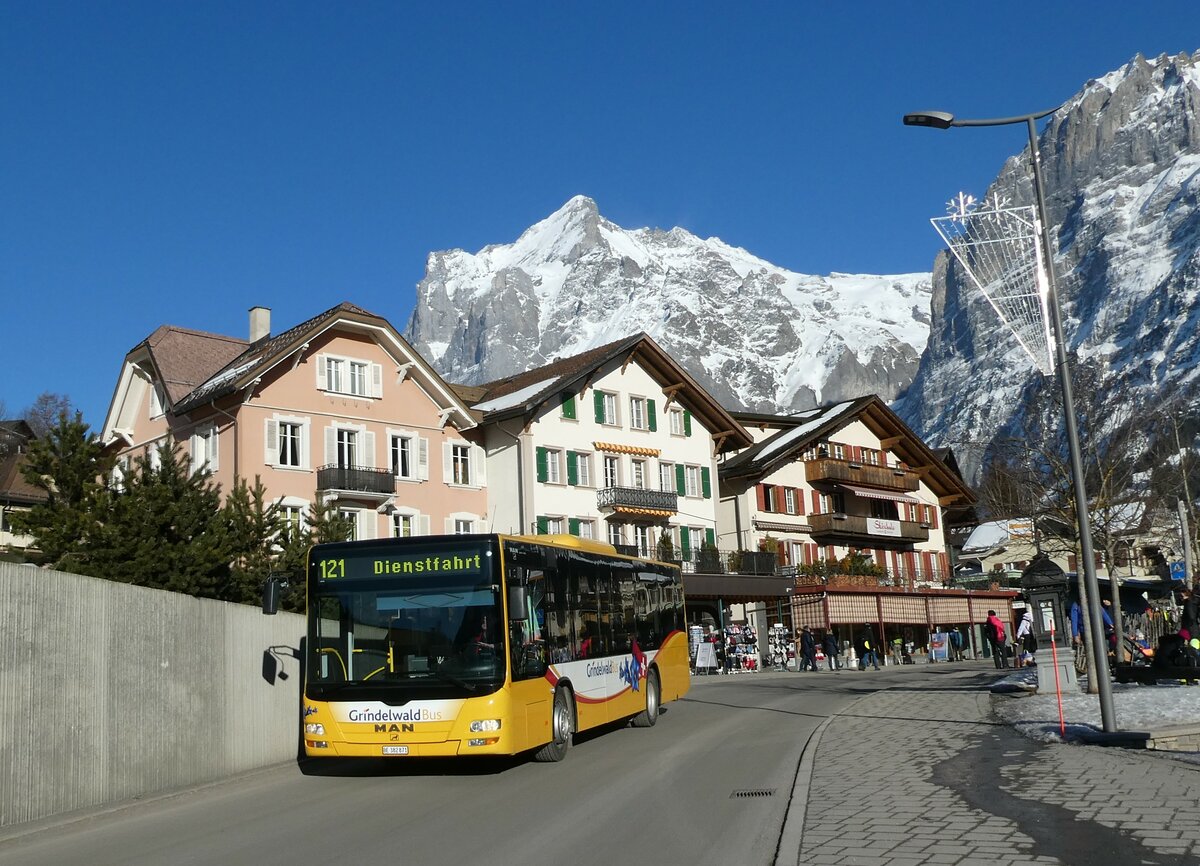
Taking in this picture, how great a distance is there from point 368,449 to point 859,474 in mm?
26919

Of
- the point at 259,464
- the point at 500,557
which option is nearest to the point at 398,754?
the point at 500,557

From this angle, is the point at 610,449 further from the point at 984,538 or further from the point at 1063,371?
the point at 984,538

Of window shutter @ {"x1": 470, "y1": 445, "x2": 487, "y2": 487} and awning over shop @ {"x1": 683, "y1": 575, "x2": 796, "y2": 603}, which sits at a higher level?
window shutter @ {"x1": 470, "y1": 445, "x2": 487, "y2": 487}

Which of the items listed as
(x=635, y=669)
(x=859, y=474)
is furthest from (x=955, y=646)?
(x=635, y=669)

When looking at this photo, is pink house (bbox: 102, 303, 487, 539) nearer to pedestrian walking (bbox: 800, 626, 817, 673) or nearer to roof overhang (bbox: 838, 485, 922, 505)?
pedestrian walking (bbox: 800, 626, 817, 673)

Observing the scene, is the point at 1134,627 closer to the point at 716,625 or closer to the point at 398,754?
the point at 716,625

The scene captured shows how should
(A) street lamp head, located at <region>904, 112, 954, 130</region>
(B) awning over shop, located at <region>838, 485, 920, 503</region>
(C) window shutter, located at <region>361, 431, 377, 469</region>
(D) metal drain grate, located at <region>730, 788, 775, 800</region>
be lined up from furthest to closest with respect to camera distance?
(B) awning over shop, located at <region>838, 485, 920, 503</region> < (C) window shutter, located at <region>361, 431, 377, 469</region> < (A) street lamp head, located at <region>904, 112, 954, 130</region> < (D) metal drain grate, located at <region>730, 788, 775, 800</region>

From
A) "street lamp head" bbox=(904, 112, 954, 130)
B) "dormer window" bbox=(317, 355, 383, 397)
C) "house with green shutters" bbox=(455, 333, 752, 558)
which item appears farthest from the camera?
"house with green shutters" bbox=(455, 333, 752, 558)

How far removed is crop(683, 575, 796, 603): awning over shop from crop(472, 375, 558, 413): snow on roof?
925cm

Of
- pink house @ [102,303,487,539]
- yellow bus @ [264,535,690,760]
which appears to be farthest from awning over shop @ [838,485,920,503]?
yellow bus @ [264,535,690,760]

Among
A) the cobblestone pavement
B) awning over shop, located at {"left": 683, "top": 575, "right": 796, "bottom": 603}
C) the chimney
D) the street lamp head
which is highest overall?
the chimney

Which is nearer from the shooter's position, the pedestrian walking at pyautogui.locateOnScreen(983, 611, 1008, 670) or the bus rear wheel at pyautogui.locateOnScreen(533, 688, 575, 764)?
the bus rear wheel at pyautogui.locateOnScreen(533, 688, 575, 764)

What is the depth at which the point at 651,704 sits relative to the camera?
21.0 m

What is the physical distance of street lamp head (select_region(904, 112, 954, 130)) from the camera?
15.6m
